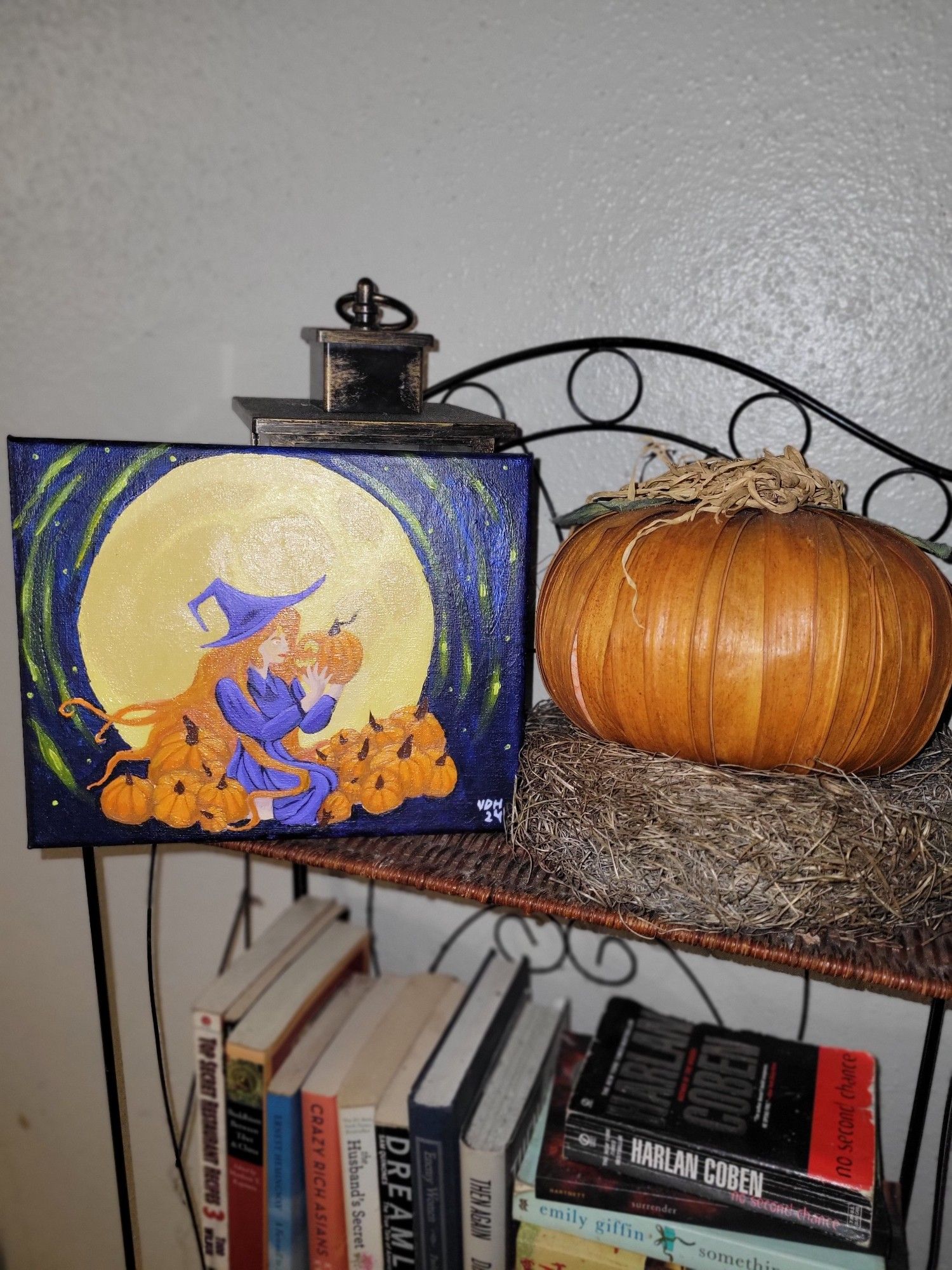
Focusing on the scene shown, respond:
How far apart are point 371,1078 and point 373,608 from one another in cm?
49

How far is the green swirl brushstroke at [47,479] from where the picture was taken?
698mm

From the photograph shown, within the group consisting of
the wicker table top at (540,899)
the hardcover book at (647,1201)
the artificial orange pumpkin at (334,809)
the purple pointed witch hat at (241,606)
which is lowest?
the hardcover book at (647,1201)

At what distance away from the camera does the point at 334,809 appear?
78 cm

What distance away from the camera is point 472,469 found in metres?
0.74

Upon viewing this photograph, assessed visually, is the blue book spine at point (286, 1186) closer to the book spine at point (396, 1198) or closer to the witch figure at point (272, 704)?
the book spine at point (396, 1198)

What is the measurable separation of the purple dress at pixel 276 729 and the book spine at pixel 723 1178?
401 millimetres

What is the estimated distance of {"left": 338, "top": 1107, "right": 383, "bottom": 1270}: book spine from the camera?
0.89m

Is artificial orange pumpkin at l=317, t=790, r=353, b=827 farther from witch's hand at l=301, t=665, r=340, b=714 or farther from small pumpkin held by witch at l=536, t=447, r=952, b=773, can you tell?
small pumpkin held by witch at l=536, t=447, r=952, b=773

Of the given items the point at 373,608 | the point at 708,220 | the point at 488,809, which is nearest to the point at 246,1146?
the point at 488,809

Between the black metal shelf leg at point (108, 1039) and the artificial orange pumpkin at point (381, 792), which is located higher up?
the artificial orange pumpkin at point (381, 792)

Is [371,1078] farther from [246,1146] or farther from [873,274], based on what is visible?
[873,274]

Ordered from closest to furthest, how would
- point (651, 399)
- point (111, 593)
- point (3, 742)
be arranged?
point (111, 593) < point (651, 399) < point (3, 742)

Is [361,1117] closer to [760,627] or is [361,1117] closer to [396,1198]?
[396,1198]

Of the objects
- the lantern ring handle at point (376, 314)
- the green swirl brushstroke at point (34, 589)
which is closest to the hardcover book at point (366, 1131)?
the green swirl brushstroke at point (34, 589)
